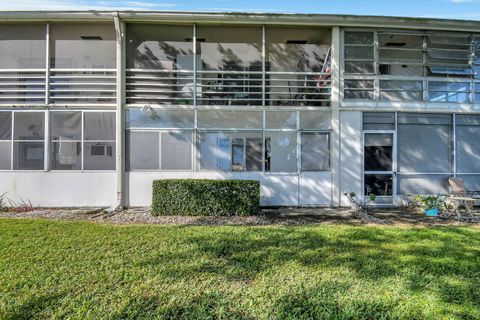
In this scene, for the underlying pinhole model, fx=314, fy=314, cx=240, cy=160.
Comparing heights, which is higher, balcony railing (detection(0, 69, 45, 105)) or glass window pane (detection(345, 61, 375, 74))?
glass window pane (detection(345, 61, 375, 74))

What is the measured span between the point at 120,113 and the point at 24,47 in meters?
3.91

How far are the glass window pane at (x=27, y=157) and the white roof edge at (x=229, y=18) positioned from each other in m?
3.98

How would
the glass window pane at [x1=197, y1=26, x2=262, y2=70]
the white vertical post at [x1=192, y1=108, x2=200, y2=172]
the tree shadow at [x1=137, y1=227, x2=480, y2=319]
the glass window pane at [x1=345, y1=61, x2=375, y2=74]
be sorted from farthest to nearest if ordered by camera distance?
the glass window pane at [x1=197, y1=26, x2=262, y2=70]
the glass window pane at [x1=345, y1=61, x2=375, y2=74]
the white vertical post at [x1=192, y1=108, x2=200, y2=172]
the tree shadow at [x1=137, y1=227, x2=480, y2=319]

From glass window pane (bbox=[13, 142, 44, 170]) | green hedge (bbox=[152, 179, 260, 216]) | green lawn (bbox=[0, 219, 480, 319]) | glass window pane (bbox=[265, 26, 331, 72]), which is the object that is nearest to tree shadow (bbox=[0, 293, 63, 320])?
green lawn (bbox=[0, 219, 480, 319])

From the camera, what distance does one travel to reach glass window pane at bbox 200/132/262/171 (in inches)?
390

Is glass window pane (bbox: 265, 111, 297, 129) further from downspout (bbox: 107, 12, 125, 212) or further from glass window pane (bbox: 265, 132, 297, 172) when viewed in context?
downspout (bbox: 107, 12, 125, 212)

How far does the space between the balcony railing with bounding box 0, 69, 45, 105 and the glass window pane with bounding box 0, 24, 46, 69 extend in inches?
9.6

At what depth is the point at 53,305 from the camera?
3.34 m

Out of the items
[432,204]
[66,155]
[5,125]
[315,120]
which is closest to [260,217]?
[315,120]

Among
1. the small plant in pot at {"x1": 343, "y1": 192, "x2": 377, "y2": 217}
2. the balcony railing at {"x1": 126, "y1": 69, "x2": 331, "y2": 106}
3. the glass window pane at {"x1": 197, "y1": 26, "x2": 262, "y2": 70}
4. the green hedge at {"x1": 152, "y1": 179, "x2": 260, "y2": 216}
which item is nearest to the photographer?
the green hedge at {"x1": 152, "y1": 179, "x2": 260, "y2": 216}

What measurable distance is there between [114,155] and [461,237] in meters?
9.12

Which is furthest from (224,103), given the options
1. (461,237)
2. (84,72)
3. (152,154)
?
(461,237)

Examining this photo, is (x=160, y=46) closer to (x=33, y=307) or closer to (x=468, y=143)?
(x=33, y=307)

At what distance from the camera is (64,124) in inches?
385
